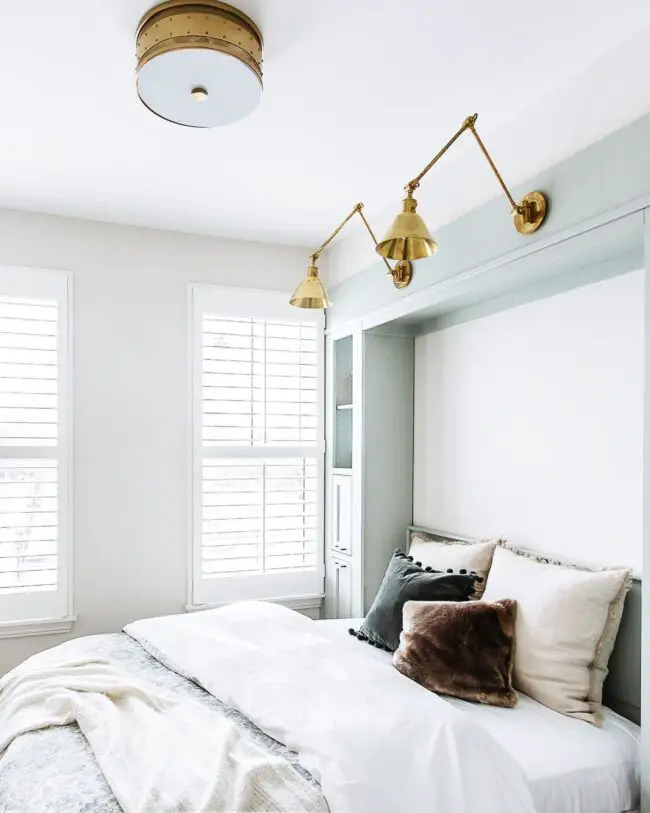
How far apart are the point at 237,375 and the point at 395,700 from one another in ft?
7.20

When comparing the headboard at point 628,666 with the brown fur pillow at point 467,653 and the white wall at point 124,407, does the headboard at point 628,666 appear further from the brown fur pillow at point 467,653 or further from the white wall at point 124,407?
the white wall at point 124,407

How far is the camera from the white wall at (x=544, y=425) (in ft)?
7.73

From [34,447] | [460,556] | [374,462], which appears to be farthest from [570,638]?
[34,447]

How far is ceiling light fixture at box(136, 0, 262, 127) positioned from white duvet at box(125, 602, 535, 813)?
1806 millimetres

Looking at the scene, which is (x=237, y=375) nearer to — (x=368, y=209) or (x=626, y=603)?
(x=368, y=209)

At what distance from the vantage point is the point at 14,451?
11.1 ft

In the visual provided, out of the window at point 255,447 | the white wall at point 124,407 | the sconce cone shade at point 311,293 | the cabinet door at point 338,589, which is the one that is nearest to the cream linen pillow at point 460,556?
the cabinet door at point 338,589

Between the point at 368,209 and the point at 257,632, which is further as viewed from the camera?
the point at 368,209

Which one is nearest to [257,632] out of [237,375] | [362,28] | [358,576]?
[358,576]

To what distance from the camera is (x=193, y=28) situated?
1884 millimetres

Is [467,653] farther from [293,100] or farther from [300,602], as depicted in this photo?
[293,100]

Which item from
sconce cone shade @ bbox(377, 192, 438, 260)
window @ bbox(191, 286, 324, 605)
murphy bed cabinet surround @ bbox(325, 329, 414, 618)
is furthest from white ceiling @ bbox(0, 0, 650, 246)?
murphy bed cabinet surround @ bbox(325, 329, 414, 618)

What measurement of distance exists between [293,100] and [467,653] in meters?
1.94

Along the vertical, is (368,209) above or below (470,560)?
above
